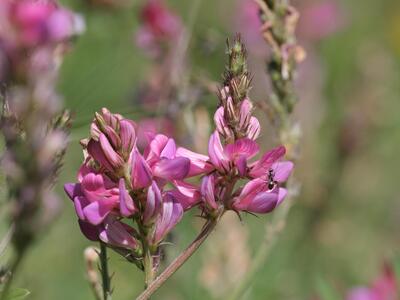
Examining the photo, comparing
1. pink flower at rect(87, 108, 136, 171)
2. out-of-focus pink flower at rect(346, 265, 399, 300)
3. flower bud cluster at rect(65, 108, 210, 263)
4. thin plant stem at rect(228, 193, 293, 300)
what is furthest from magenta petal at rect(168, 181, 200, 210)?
out-of-focus pink flower at rect(346, 265, 399, 300)

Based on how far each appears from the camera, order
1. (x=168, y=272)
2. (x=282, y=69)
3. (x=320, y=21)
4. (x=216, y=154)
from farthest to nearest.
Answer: (x=320, y=21) < (x=282, y=69) < (x=216, y=154) < (x=168, y=272)

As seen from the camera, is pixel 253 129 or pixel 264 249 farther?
pixel 264 249

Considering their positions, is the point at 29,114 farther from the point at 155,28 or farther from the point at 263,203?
the point at 155,28

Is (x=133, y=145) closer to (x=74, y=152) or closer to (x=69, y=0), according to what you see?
(x=69, y=0)

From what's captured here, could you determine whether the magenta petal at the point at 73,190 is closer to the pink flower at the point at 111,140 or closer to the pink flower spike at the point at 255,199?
the pink flower at the point at 111,140

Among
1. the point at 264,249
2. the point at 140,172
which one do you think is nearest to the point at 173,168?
the point at 140,172

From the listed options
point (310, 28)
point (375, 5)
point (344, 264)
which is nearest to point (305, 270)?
point (344, 264)

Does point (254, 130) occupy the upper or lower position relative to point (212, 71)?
upper
